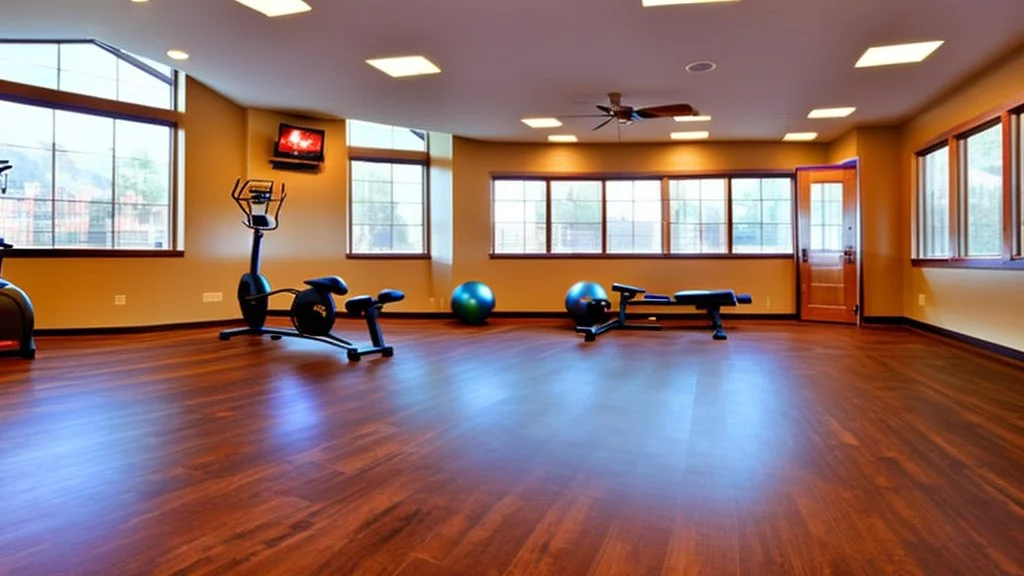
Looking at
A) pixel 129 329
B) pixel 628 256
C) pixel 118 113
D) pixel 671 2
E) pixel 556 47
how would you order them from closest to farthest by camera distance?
pixel 671 2, pixel 556 47, pixel 118 113, pixel 129 329, pixel 628 256

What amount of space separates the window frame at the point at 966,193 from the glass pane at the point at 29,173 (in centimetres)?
975

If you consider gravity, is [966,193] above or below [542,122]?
below

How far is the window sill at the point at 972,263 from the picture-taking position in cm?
516

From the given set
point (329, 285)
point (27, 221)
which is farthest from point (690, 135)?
point (27, 221)

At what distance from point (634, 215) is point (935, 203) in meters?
3.87

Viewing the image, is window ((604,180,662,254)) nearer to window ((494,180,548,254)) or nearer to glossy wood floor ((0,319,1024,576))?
window ((494,180,548,254))

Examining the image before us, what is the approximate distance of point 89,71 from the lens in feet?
21.4

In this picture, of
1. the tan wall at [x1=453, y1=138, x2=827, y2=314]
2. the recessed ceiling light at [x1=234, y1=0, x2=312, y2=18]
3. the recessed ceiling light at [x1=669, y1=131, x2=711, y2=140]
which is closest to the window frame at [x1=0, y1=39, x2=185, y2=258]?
the recessed ceiling light at [x1=234, y1=0, x2=312, y2=18]

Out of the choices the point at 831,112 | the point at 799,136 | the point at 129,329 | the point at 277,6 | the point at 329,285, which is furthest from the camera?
the point at 799,136

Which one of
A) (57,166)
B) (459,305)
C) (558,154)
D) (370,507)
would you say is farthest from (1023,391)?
(57,166)

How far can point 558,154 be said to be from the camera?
905cm

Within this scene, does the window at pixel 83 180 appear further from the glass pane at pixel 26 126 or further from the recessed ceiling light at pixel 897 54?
the recessed ceiling light at pixel 897 54

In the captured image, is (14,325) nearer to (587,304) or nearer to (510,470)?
(510,470)

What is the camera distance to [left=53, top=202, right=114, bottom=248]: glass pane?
6.39 metres
